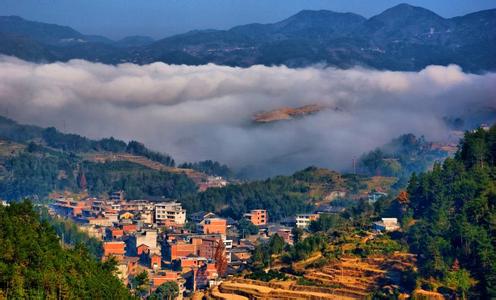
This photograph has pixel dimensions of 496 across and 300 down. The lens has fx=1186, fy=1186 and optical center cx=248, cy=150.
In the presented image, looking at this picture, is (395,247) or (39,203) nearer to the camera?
(395,247)

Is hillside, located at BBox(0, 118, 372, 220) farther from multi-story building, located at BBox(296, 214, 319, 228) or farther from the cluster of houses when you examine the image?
multi-story building, located at BBox(296, 214, 319, 228)

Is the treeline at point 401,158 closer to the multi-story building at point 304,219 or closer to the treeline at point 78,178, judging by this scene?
the treeline at point 78,178

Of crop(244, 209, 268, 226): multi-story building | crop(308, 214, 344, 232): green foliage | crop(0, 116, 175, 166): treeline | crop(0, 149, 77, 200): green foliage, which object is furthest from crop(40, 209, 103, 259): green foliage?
crop(0, 116, 175, 166): treeline

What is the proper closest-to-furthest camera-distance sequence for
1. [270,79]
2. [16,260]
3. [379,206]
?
[16,260]
[379,206]
[270,79]

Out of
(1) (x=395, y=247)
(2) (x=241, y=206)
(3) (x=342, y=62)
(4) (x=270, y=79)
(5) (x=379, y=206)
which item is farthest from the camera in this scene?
(3) (x=342, y=62)

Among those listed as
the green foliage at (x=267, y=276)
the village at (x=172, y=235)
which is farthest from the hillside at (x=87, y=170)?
the green foliage at (x=267, y=276)

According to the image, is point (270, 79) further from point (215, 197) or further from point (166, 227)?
point (166, 227)

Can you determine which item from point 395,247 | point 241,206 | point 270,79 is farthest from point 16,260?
point 270,79
